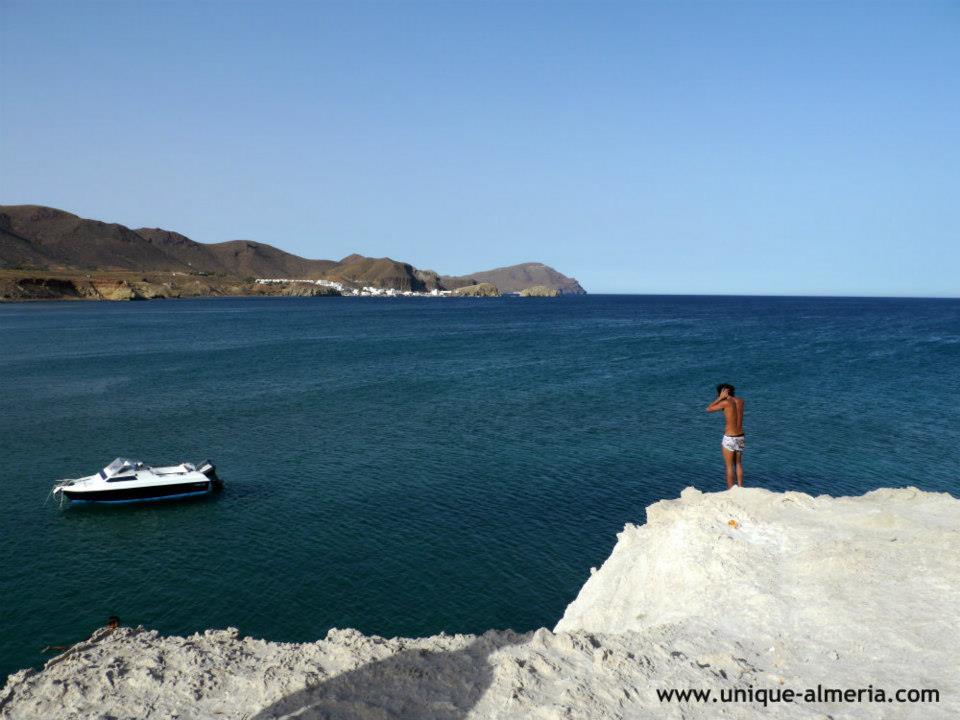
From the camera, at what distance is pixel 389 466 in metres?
36.6

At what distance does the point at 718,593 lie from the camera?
13906 millimetres

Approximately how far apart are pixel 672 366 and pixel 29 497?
6651 centimetres

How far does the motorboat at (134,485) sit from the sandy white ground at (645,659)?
19.6m

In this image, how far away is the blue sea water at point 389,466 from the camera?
884 inches

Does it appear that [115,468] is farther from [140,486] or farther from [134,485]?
[140,486]

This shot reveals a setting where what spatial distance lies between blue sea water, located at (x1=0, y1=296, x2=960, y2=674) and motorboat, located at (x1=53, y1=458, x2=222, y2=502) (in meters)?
0.78

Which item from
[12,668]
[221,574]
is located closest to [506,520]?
[221,574]

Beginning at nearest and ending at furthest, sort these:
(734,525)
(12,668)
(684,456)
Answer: (734,525)
(12,668)
(684,456)

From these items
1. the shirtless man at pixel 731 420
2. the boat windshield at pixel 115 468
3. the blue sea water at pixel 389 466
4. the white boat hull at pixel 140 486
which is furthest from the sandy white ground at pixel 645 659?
the boat windshield at pixel 115 468

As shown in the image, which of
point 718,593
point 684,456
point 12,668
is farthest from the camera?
point 684,456

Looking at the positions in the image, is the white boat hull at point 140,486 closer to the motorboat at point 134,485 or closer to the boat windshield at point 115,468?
the motorboat at point 134,485

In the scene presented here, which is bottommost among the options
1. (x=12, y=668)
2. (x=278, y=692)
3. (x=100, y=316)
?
(x=12, y=668)

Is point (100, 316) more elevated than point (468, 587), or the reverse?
point (100, 316)

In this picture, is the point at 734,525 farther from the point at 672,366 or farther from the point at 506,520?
the point at 672,366
